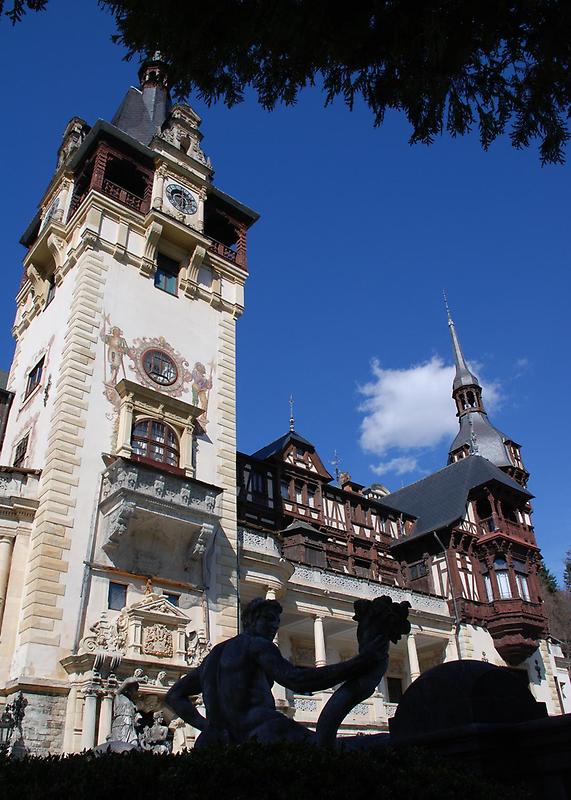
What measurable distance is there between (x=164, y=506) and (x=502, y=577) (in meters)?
23.4

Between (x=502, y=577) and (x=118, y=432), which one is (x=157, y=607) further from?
(x=502, y=577)

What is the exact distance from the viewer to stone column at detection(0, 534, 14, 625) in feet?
61.3

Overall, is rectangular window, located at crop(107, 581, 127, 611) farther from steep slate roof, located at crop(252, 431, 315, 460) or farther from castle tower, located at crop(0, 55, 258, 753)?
steep slate roof, located at crop(252, 431, 315, 460)

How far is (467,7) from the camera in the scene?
700cm

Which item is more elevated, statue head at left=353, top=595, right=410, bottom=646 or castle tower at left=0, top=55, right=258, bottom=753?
castle tower at left=0, top=55, right=258, bottom=753

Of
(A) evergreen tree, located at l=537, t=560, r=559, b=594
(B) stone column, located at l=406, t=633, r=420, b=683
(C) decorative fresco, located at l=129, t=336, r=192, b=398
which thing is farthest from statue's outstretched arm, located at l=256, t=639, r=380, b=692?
(A) evergreen tree, located at l=537, t=560, r=559, b=594

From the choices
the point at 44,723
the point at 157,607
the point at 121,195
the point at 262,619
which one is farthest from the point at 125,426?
the point at 262,619

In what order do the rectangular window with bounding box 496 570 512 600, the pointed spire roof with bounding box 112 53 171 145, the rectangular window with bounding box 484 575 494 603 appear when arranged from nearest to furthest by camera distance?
the pointed spire roof with bounding box 112 53 171 145, the rectangular window with bounding box 484 575 494 603, the rectangular window with bounding box 496 570 512 600

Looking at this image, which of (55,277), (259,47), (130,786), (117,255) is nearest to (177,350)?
(117,255)

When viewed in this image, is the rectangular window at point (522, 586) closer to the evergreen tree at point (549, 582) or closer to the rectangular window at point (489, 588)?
the rectangular window at point (489, 588)

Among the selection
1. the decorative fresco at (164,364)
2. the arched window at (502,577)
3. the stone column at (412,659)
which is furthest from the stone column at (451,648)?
the decorative fresco at (164,364)

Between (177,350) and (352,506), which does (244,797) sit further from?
(352,506)

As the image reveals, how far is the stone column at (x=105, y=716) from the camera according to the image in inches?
671

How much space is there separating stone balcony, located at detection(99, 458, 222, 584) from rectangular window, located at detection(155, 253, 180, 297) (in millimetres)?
9086
